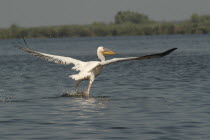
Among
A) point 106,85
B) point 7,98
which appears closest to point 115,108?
point 7,98

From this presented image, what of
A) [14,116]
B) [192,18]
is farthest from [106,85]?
[192,18]

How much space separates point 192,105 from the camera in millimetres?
12797

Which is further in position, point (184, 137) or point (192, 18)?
point (192, 18)

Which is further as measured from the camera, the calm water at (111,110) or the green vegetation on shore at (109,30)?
the green vegetation on shore at (109,30)

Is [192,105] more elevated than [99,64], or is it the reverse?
[99,64]

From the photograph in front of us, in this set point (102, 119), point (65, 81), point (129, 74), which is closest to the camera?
point (102, 119)

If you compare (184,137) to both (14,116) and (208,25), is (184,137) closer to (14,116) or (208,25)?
(14,116)

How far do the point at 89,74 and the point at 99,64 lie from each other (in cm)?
39

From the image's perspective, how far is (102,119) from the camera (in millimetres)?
11078

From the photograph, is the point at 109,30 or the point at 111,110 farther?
the point at 109,30

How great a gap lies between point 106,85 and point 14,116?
6.82 m

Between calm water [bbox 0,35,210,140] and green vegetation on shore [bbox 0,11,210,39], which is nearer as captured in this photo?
calm water [bbox 0,35,210,140]

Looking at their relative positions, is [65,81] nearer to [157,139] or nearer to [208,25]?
[157,139]

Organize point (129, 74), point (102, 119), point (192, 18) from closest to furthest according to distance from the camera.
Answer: point (102, 119)
point (129, 74)
point (192, 18)
